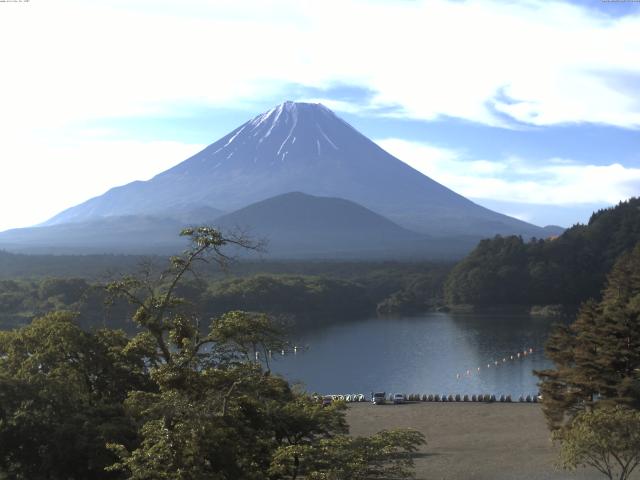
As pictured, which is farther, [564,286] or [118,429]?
[564,286]

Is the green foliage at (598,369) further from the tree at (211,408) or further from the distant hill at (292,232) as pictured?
the distant hill at (292,232)

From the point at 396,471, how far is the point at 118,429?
9.67 ft

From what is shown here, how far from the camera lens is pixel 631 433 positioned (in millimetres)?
10750

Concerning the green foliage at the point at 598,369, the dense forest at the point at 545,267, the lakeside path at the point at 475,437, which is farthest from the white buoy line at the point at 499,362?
the dense forest at the point at 545,267

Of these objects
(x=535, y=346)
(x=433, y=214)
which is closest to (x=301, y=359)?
(x=535, y=346)

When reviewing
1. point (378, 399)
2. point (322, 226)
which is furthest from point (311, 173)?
point (378, 399)

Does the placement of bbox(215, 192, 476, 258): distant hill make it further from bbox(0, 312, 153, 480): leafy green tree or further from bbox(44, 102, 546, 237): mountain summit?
bbox(0, 312, 153, 480): leafy green tree

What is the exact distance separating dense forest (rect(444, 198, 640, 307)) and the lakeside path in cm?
3736

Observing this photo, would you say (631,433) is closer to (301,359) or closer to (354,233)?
(301,359)

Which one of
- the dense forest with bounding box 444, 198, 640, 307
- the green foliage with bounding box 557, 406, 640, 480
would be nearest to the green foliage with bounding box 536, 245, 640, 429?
the green foliage with bounding box 557, 406, 640, 480

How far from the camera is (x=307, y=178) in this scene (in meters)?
162

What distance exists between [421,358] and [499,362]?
3287mm

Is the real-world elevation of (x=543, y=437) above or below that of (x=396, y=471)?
below

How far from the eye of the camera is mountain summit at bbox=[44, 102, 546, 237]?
157m
